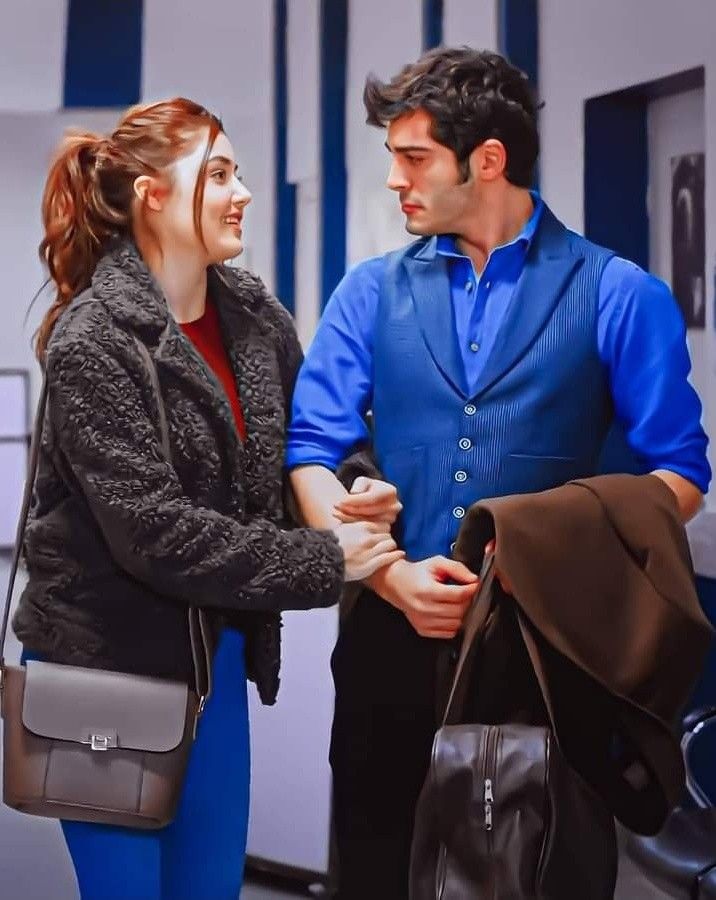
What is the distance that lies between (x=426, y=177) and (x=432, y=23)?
646 millimetres

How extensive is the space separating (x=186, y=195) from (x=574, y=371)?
22.1 inches

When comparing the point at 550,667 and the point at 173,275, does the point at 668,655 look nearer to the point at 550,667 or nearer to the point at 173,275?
the point at 550,667

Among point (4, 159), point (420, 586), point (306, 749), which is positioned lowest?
point (306, 749)

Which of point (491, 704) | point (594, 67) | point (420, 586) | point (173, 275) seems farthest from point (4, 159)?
point (491, 704)

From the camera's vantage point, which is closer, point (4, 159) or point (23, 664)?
point (23, 664)

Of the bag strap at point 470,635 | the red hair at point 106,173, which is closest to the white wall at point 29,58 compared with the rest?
the red hair at point 106,173

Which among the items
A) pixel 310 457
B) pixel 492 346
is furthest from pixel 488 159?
pixel 310 457

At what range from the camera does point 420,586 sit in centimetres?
199

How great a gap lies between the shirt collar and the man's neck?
0.01 m

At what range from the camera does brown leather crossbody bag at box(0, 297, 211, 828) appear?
1975 millimetres

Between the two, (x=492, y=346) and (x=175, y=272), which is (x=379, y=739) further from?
(x=175, y=272)

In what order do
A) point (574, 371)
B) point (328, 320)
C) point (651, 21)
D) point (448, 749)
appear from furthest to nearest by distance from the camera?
point (651, 21)
point (328, 320)
point (574, 371)
point (448, 749)

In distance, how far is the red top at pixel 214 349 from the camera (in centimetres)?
205

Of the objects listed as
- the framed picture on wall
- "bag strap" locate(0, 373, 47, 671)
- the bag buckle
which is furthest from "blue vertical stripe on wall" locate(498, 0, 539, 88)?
the bag buckle
